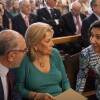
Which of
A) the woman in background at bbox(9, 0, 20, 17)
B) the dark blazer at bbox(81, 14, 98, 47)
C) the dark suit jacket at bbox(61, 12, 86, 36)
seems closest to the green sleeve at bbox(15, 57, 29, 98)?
the dark blazer at bbox(81, 14, 98, 47)

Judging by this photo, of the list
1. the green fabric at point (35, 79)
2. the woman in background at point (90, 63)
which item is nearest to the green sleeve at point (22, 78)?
the green fabric at point (35, 79)

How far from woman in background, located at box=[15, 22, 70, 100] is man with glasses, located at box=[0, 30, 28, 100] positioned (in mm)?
265

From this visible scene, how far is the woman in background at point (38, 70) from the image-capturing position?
2.01m

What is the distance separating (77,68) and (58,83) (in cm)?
26

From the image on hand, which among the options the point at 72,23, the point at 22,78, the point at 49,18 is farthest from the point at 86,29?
the point at 22,78

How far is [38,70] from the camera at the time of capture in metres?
2.08

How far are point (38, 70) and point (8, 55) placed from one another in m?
0.45

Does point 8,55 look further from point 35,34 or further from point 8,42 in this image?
point 35,34

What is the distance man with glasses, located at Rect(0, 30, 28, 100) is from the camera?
1672 mm

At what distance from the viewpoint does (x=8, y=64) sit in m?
1.71

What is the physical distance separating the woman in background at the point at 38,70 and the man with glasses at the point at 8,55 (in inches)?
10.4

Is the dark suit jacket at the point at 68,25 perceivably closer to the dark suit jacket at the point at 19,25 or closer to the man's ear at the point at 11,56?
the dark suit jacket at the point at 19,25

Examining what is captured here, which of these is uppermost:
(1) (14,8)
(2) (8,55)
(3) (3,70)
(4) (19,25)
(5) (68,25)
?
(2) (8,55)

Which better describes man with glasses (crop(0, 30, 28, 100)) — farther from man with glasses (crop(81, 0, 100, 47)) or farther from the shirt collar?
man with glasses (crop(81, 0, 100, 47))
